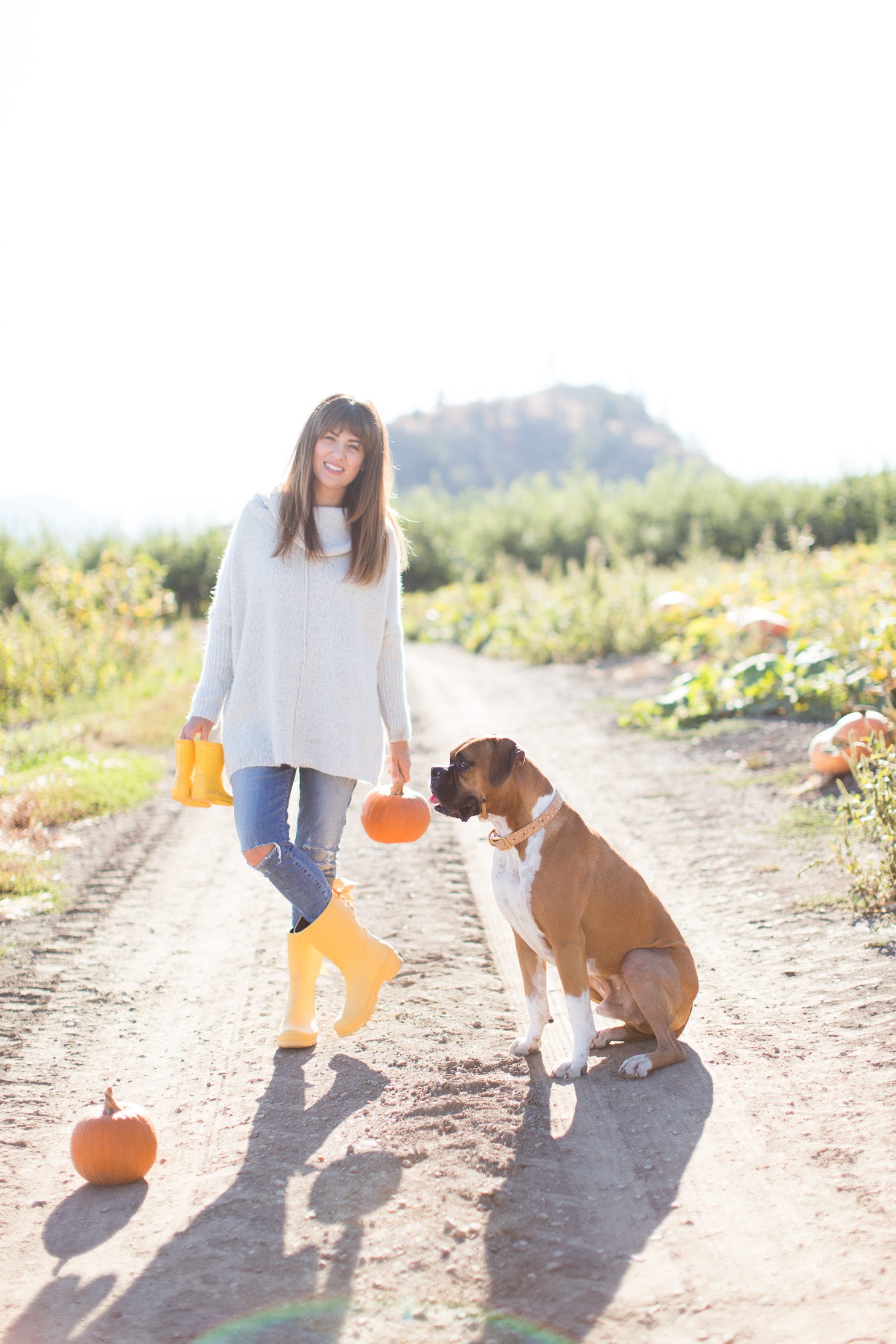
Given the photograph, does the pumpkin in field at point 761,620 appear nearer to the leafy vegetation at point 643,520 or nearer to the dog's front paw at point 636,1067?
the dog's front paw at point 636,1067

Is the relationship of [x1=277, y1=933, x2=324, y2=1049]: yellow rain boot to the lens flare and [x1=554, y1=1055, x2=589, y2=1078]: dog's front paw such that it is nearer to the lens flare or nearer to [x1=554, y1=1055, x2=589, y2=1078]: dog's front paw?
[x1=554, y1=1055, x2=589, y2=1078]: dog's front paw

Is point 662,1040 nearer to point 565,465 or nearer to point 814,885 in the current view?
point 814,885

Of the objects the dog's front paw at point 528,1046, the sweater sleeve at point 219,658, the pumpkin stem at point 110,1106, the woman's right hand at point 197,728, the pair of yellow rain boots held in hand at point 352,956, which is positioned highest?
the sweater sleeve at point 219,658

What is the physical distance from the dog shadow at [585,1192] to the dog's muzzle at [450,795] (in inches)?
38.7

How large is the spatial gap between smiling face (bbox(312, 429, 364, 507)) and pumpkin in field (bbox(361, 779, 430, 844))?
1136 millimetres

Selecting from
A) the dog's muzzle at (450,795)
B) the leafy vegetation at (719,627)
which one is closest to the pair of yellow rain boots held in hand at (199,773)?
the dog's muzzle at (450,795)

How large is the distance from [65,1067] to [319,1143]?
1.28m

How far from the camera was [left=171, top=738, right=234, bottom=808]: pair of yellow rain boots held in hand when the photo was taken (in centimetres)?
376

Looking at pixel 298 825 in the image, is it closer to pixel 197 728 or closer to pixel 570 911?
pixel 197 728

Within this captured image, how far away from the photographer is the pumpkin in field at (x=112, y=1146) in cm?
313

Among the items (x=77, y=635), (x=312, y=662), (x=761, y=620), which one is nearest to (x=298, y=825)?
(x=312, y=662)

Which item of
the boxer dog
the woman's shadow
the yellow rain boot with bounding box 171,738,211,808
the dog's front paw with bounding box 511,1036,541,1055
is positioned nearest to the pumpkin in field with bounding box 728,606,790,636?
the boxer dog

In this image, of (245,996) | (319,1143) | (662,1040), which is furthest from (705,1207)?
(245,996)

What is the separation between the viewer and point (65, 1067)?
4.09 meters
